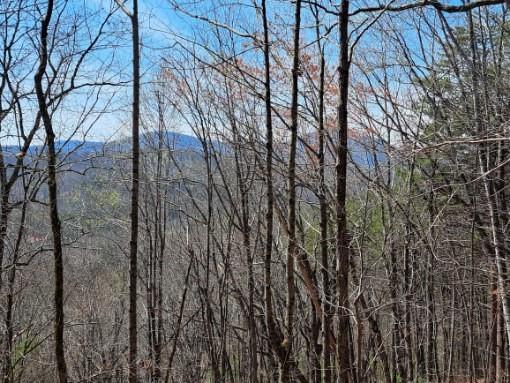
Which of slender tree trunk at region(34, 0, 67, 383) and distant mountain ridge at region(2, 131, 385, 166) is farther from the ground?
distant mountain ridge at region(2, 131, 385, 166)

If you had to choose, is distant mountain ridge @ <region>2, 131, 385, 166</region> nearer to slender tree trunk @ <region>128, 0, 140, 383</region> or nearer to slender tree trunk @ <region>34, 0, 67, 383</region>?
slender tree trunk @ <region>128, 0, 140, 383</region>

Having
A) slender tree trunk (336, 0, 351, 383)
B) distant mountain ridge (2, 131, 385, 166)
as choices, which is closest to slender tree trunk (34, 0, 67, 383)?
distant mountain ridge (2, 131, 385, 166)

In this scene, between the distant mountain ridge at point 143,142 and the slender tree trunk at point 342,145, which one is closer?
the slender tree trunk at point 342,145

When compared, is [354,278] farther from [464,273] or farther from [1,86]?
[1,86]

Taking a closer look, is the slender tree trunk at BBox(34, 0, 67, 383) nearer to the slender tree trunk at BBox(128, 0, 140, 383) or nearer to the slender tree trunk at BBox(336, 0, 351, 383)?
the slender tree trunk at BBox(128, 0, 140, 383)

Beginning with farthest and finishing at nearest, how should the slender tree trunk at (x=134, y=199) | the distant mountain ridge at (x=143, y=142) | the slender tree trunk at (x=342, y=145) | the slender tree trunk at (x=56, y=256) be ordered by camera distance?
1. the distant mountain ridge at (x=143, y=142)
2. the slender tree trunk at (x=134, y=199)
3. the slender tree trunk at (x=56, y=256)
4. the slender tree trunk at (x=342, y=145)

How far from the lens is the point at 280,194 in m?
7.93

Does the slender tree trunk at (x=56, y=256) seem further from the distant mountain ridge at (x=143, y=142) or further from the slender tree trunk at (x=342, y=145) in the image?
the slender tree trunk at (x=342, y=145)

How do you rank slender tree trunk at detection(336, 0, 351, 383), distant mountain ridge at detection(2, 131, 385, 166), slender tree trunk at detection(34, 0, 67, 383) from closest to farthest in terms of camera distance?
slender tree trunk at detection(336, 0, 351, 383), slender tree trunk at detection(34, 0, 67, 383), distant mountain ridge at detection(2, 131, 385, 166)

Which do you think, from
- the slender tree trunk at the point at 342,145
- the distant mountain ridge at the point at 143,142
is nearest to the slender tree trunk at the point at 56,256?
A: the distant mountain ridge at the point at 143,142

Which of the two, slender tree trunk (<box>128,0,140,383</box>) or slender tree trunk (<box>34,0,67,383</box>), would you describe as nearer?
slender tree trunk (<box>34,0,67,383</box>)

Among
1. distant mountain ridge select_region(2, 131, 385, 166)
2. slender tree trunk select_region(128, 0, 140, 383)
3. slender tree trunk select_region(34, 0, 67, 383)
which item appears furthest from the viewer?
distant mountain ridge select_region(2, 131, 385, 166)

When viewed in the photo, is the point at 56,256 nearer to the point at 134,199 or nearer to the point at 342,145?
the point at 134,199

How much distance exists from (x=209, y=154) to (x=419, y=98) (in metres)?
3.66
